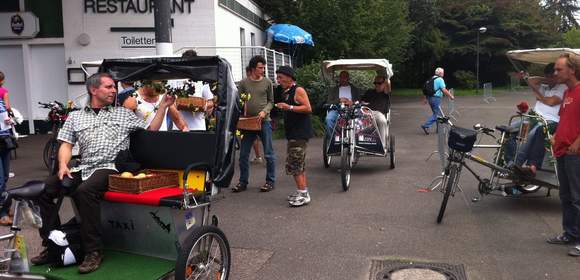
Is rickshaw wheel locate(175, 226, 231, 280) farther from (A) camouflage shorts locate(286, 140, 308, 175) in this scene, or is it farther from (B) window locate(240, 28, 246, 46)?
(B) window locate(240, 28, 246, 46)

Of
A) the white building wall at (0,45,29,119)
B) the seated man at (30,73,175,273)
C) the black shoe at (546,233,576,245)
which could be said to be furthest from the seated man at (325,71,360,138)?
the white building wall at (0,45,29,119)

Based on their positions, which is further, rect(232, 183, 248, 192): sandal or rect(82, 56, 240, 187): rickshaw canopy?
rect(232, 183, 248, 192): sandal

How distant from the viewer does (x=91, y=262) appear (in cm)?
432

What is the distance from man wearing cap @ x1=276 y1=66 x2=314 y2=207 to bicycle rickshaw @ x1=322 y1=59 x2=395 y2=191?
1.13 meters

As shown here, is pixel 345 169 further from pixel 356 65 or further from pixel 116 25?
pixel 116 25

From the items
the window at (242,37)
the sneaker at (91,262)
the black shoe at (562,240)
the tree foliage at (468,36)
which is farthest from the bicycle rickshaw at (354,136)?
the tree foliage at (468,36)

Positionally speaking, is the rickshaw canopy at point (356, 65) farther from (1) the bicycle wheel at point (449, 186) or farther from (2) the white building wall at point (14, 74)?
(2) the white building wall at point (14, 74)

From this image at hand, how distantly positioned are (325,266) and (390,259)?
2.17 ft

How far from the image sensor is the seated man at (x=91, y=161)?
4.34 metres

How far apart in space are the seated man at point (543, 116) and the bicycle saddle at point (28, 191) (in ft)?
17.9

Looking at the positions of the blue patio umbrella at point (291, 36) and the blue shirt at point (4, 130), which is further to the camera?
the blue patio umbrella at point (291, 36)

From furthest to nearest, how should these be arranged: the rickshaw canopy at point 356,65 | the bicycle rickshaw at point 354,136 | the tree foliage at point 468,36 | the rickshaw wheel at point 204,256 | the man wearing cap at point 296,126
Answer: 1. the tree foliage at point 468,36
2. the rickshaw canopy at point 356,65
3. the bicycle rickshaw at point 354,136
4. the man wearing cap at point 296,126
5. the rickshaw wheel at point 204,256

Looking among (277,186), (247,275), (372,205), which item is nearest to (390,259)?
(247,275)

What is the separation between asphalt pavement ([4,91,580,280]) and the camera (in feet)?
16.7
